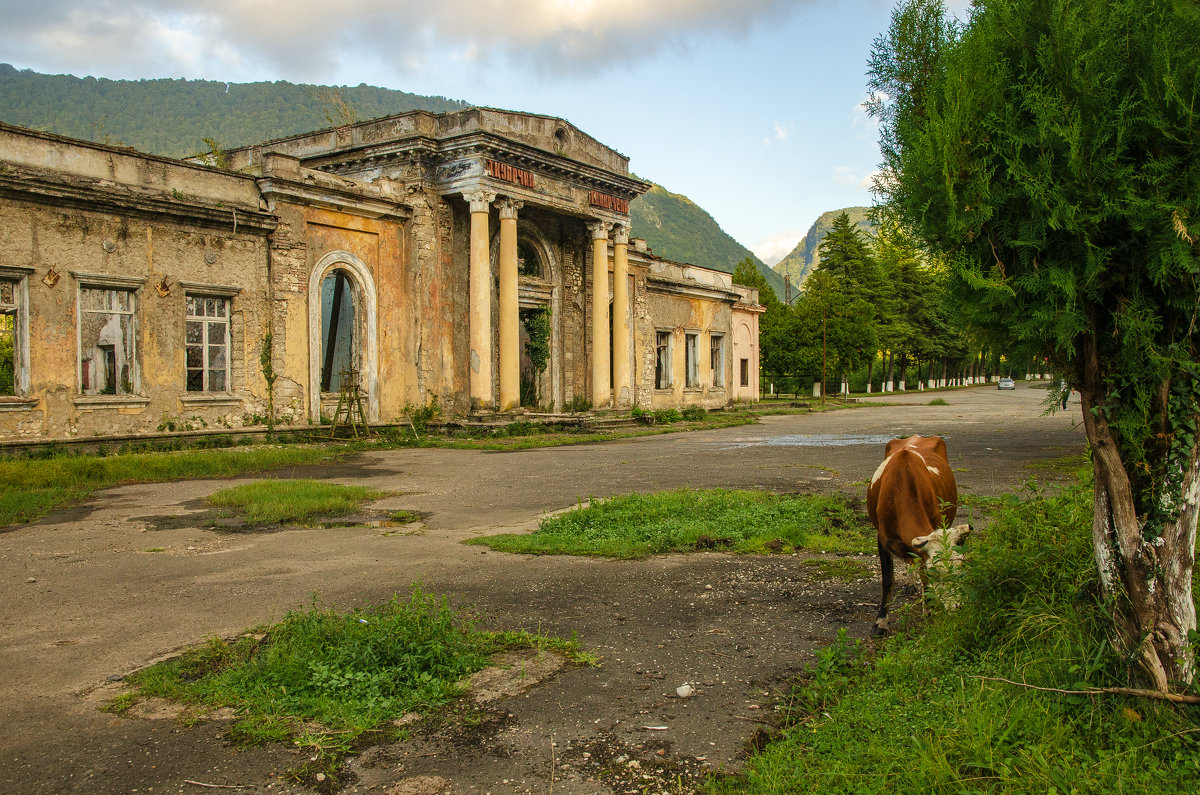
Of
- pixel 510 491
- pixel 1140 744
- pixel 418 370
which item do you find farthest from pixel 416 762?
pixel 418 370

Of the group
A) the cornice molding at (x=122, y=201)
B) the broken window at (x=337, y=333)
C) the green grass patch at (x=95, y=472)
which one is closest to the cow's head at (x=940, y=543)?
the green grass patch at (x=95, y=472)

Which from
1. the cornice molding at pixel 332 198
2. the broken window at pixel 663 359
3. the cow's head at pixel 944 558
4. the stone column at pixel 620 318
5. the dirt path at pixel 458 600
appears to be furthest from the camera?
the broken window at pixel 663 359

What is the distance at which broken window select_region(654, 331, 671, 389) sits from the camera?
3362cm

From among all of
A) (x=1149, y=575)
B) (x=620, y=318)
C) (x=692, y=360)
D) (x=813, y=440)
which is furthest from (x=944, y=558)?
(x=692, y=360)

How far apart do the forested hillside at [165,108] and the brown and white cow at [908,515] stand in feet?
306

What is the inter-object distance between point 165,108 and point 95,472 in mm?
113660

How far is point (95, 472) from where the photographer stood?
40.5ft

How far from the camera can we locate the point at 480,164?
2166 cm

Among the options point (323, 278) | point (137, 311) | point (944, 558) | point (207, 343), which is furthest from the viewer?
point (323, 278)

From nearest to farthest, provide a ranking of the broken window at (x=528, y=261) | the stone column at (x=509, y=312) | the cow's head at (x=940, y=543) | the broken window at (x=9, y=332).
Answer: the cow's head at (x=940, y=543), the broken window at (x=9, y=332), the stone column at (x=509, y=312), the broken window at (x=528, y=261)

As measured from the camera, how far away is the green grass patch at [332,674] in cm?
350

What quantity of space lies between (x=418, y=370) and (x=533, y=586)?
54.9ft

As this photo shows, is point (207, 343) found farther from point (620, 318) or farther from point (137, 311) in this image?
point (620, 318)

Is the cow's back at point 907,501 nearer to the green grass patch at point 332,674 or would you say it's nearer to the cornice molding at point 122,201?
the green grass patch at point 332,674
